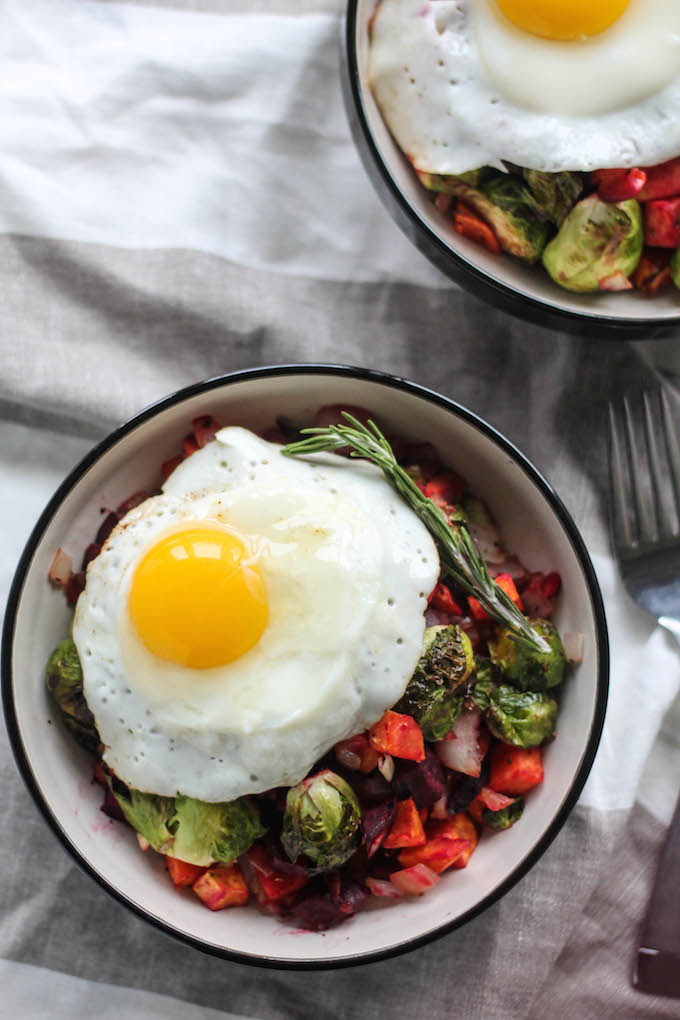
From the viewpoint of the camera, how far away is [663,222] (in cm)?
288

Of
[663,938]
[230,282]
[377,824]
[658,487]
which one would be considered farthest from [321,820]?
[230,282]

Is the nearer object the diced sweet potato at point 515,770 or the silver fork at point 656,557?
the diced sweet potato at point 515,770

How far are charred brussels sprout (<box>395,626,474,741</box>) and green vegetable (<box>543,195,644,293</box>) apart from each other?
112 cm

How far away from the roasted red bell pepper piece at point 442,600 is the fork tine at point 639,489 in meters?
0.84

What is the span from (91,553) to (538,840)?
4.84 ft

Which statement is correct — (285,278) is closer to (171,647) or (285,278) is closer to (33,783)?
(171,647)

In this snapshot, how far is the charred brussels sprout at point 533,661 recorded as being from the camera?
8.89ft

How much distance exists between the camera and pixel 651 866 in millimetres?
3217

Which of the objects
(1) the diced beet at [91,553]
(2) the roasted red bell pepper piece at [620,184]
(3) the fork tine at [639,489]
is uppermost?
(2) the roasted red bell pepper piece at [620,184]

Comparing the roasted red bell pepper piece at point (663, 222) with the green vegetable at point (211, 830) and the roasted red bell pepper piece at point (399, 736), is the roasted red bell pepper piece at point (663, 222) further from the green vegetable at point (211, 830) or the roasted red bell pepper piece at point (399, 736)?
the green vegetable at point (211, 830)

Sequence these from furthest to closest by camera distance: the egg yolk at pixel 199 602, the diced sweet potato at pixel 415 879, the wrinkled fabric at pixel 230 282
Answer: the wrinkled fabric at pixel 230 282
the diced sweet potato at pixel 415 879
the egg yolk at pixel 199 602

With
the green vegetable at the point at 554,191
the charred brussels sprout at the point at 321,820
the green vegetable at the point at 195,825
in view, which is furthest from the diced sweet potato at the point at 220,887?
the green vegetable at the point at 554,191

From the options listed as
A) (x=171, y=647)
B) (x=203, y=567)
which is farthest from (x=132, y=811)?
(x=203, y=567)

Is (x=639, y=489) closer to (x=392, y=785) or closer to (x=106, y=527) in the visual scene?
(x=392, y=785)
